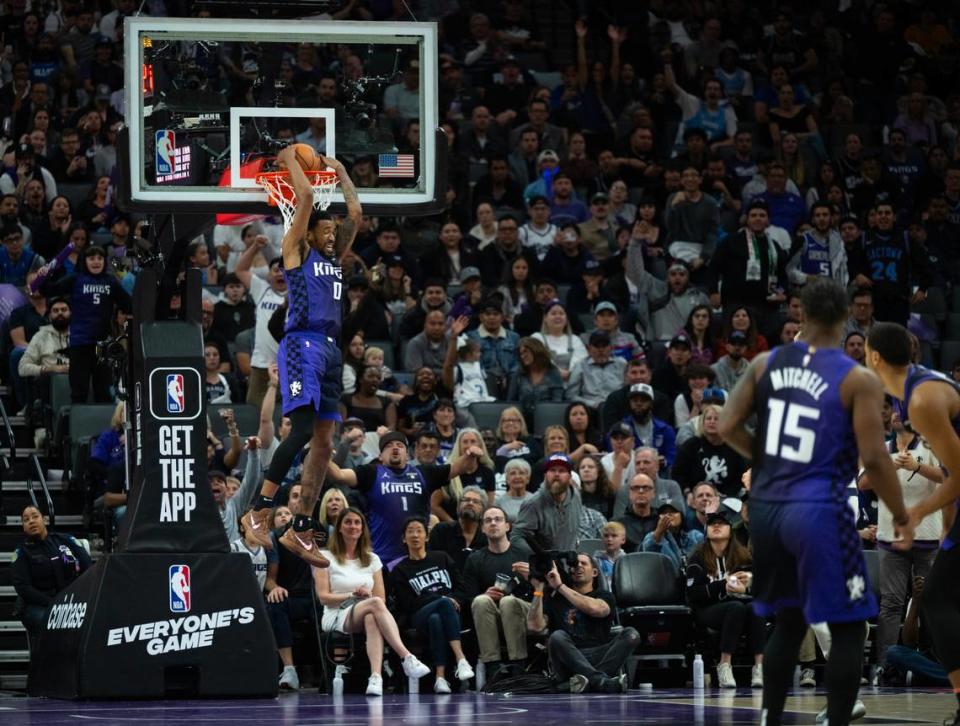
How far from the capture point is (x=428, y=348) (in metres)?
16.8

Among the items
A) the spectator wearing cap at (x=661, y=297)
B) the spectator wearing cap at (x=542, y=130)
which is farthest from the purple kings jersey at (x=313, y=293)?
the spectator wearing cap at (x=542, y=130)

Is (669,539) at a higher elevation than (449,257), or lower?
lower

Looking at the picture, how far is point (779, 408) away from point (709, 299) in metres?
11.7

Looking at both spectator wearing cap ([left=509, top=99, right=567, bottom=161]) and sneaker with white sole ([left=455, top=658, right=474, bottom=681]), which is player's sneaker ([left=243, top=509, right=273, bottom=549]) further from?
spectator wearing cap ([left=509, top=99, right=567, bottom=161])

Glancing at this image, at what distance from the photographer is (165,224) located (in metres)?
12.1

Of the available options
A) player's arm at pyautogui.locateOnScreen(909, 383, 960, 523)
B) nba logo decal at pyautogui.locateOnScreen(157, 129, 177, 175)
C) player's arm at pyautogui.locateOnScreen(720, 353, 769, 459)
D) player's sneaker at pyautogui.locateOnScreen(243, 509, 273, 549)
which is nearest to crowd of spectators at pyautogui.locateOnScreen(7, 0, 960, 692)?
nba logo decal at pyautogui.locateOnScreen(157, 129, 177, 175)

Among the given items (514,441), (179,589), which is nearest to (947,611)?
(179,589)

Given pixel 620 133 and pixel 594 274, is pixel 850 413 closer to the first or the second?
pixel 594 274

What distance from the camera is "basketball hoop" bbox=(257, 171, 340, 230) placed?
1056 cm

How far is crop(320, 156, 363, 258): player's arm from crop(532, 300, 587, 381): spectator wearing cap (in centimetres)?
661

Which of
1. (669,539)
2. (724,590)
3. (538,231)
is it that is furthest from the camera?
(538,231)

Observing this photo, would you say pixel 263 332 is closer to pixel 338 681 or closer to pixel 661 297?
pixel 338 681

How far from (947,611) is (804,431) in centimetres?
188

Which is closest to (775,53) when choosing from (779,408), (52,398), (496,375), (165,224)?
(496,375)
